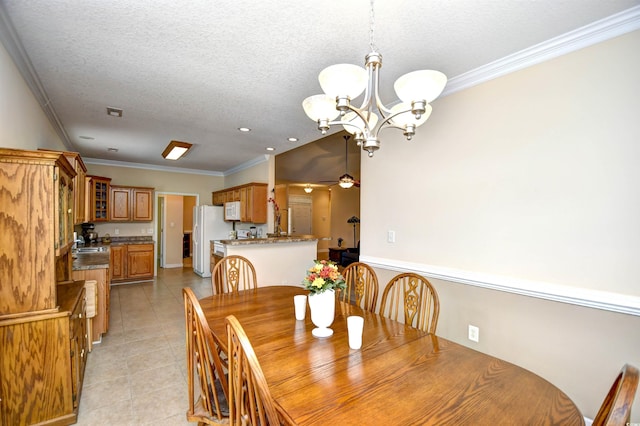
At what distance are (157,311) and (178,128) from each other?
261 centimetres

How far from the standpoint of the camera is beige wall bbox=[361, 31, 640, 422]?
175 centimetres

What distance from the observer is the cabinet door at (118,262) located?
586 centimetres

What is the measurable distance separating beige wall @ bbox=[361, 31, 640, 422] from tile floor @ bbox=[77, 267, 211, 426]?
2.30 meters

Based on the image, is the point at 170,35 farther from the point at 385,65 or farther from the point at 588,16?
the point at 588,16

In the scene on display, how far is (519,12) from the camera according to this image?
1.67m

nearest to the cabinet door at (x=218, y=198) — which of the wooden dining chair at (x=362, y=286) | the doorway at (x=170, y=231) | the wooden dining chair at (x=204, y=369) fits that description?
the doorway at (x=170, y=231)

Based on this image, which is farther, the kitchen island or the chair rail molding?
the kitchen island

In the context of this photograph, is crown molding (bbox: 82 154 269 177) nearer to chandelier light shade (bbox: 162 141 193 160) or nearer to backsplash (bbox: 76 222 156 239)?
backsplash (bbox: 76 222 156 239)

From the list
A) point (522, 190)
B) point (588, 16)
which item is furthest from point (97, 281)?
Result: point (588, 16)

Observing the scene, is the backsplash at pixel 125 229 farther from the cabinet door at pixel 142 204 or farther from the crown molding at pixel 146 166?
the crown molding at pixel 146 166

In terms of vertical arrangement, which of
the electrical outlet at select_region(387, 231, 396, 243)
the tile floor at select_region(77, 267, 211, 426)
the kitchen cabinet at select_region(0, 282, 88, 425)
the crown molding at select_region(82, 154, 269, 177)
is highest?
the crown molding at select_region(82, 154, 269, 177)

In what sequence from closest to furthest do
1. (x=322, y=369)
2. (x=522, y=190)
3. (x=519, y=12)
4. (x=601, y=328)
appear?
(x=322, y=369)
(x=519, y=12)
(x=601, y=328)
(x=522, y=190)

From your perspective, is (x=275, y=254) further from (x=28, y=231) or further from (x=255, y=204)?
(x=28, y=231)

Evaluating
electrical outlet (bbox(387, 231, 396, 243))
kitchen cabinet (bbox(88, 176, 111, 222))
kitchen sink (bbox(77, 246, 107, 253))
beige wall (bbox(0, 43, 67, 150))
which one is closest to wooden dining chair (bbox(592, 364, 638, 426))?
electrical outlet (bbox(387, 231, 396, 243))
